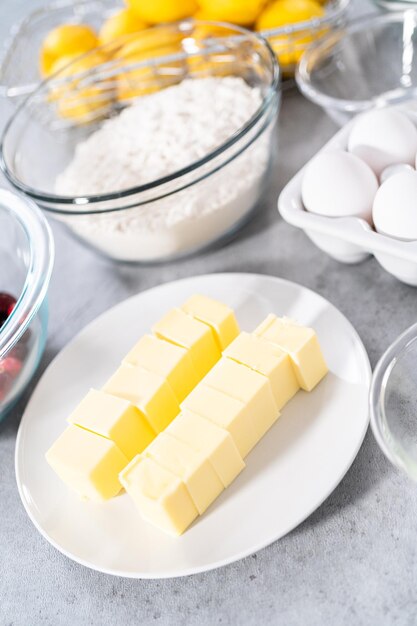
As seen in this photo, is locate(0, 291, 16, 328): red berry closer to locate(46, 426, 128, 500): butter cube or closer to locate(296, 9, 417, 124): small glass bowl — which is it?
locate(46, 426, 128, 500): butter cube

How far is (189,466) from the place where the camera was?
2.53 feet

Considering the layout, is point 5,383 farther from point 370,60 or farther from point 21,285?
point 370,60

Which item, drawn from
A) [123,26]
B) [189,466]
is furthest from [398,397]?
[123,26]

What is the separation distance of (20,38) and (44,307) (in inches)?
28.8

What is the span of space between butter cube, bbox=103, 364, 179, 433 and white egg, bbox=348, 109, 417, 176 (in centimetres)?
38

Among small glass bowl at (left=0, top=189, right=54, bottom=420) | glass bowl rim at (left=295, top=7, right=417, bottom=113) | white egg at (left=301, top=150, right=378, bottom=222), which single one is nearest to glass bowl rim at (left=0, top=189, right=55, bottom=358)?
small glass bowl at (left=0, top=189, right=54, bottom=420)

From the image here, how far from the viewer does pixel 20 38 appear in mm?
1482

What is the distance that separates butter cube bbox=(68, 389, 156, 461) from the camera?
2.74 feet

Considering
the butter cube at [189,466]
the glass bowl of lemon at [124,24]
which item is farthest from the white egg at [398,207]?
the glass bowl of lemon at [124,24]

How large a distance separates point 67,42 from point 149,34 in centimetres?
16

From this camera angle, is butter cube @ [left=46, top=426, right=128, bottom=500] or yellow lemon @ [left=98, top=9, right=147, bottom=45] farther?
Result: yellow lemon @ [left=98, top=9, right=147, bottom=45]

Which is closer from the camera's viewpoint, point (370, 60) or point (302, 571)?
point (302, 571)

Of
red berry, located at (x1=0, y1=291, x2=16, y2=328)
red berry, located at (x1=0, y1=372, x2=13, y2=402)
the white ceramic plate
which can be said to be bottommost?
the white ceramic plate

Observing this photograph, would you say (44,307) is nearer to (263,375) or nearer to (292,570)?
(263,375)
